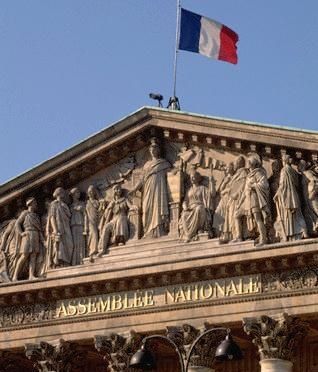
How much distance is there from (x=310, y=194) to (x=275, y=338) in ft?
11.8

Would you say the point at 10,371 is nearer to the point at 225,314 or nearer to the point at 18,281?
the point at 18,281

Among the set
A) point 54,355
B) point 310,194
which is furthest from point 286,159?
point 54,355

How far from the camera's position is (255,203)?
3306cm

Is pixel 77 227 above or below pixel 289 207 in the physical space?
above

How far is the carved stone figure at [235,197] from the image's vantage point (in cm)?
3356

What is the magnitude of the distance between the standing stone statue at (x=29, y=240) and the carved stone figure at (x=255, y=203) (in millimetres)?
6282

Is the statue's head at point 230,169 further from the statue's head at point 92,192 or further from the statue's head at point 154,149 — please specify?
the statue's head at point 92,192

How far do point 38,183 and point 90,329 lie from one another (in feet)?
14.9

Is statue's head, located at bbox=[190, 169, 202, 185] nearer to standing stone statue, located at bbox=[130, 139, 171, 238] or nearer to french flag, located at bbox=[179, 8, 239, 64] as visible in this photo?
standing stone statue, located at bbox=[130, 139, 171, 238]

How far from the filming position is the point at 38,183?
121 ft

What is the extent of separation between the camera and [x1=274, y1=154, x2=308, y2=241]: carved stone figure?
3244 centimetres

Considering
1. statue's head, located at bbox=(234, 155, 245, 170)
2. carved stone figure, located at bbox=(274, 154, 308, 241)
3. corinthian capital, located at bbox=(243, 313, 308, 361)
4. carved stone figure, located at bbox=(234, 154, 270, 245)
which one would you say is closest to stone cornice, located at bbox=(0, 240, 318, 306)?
carved stone figure, located at bbox=(274, 154, 308, 241)

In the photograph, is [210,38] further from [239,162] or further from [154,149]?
[239,162]

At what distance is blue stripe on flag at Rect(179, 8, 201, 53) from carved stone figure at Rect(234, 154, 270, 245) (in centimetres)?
500
